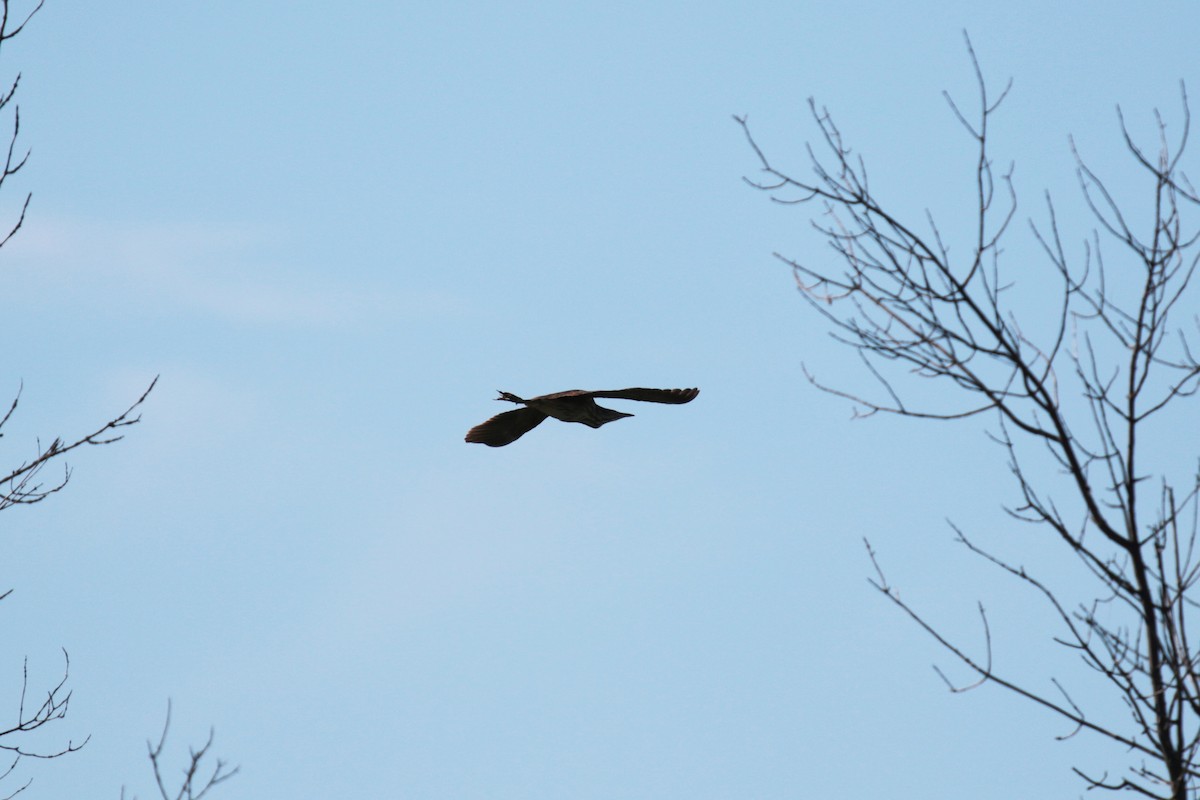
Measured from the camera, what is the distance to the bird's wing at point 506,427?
707 cm

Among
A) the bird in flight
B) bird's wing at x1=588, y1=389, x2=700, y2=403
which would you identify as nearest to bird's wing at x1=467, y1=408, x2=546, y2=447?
the bird in flight

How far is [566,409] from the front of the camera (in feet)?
21.7

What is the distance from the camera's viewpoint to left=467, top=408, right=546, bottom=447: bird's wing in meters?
7.07

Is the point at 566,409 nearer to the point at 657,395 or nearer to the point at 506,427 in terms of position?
the point at 657,395

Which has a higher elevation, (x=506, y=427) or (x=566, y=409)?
(x=506, y=427)

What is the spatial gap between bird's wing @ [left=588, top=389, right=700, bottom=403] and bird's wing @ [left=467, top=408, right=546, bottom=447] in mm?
761

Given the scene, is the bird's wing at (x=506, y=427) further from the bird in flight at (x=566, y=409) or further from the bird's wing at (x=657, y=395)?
the bird's wing at (x=657, y=395)

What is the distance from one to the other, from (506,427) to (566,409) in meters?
0.68

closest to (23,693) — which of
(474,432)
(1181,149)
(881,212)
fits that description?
(474,432)

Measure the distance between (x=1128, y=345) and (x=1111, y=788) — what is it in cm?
127

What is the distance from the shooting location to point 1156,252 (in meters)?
3.92

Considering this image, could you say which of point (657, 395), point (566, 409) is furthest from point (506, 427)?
point (657, 395)

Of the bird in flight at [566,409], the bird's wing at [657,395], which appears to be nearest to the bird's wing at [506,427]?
the bird in flight at [566,409]

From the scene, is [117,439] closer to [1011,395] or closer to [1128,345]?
[1011,395]
